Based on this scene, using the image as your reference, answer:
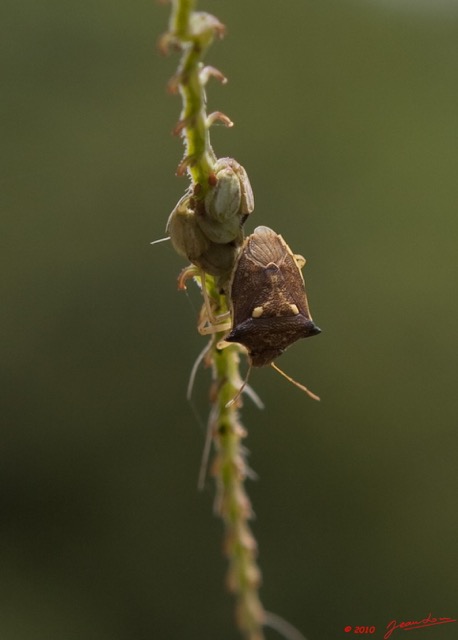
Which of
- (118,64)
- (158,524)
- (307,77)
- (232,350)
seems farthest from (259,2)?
(232,350)

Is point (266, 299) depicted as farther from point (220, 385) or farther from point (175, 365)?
point (175, 365)

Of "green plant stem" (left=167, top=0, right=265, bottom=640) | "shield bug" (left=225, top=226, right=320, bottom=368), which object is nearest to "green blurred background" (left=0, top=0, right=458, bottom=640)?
"green plant stem" (left=167, top=0, right=265, bottom=640)

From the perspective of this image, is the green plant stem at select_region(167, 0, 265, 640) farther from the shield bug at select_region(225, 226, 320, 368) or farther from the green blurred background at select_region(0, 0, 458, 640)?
the green blurred background at select_region(0, 0, 458, 640)

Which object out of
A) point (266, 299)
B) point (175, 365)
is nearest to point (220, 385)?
point (266, 299)

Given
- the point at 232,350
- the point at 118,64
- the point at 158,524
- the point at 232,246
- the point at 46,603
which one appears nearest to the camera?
the point at 232,246

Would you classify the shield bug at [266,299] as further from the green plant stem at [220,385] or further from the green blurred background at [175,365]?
the green blurred background at [175,365]

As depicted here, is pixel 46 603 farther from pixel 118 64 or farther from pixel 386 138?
pixel 386 138
